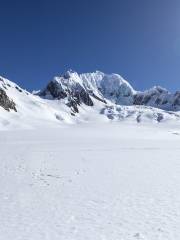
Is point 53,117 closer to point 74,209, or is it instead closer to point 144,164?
point 144,164

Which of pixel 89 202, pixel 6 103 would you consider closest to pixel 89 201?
pixel 89 202

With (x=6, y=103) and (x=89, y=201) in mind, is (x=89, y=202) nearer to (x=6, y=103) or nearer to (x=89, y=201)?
(x=89, y=201)

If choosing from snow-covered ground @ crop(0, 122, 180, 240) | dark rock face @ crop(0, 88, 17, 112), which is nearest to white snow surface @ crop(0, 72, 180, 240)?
snow-covered ground @ crop(0, 122, 180, 240)

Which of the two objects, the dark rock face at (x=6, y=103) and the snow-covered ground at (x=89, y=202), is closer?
the snow-covered ground at (x=89, y=202)

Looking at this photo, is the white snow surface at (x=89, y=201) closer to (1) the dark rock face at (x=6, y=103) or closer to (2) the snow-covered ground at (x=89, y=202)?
(2) the snow-covered ground at (x=89, y=202)

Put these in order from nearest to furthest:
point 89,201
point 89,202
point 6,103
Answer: point 89,202 → point 89,201 → point 6,103

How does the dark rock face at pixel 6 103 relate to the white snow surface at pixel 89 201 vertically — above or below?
above

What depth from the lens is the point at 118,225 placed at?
38.0 feet

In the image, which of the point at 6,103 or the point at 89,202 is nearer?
the point at 89,202

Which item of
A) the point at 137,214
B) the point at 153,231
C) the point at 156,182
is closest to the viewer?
the point at 153,231

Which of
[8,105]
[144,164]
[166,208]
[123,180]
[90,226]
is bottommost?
[90,226]

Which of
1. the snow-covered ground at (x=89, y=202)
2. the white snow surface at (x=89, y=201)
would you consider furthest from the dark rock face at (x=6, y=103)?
the snow-covered ground at (x=89, y=202)

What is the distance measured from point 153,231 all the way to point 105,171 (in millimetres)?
12250

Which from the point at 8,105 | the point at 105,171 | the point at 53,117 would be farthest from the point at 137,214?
the point at 53,117
